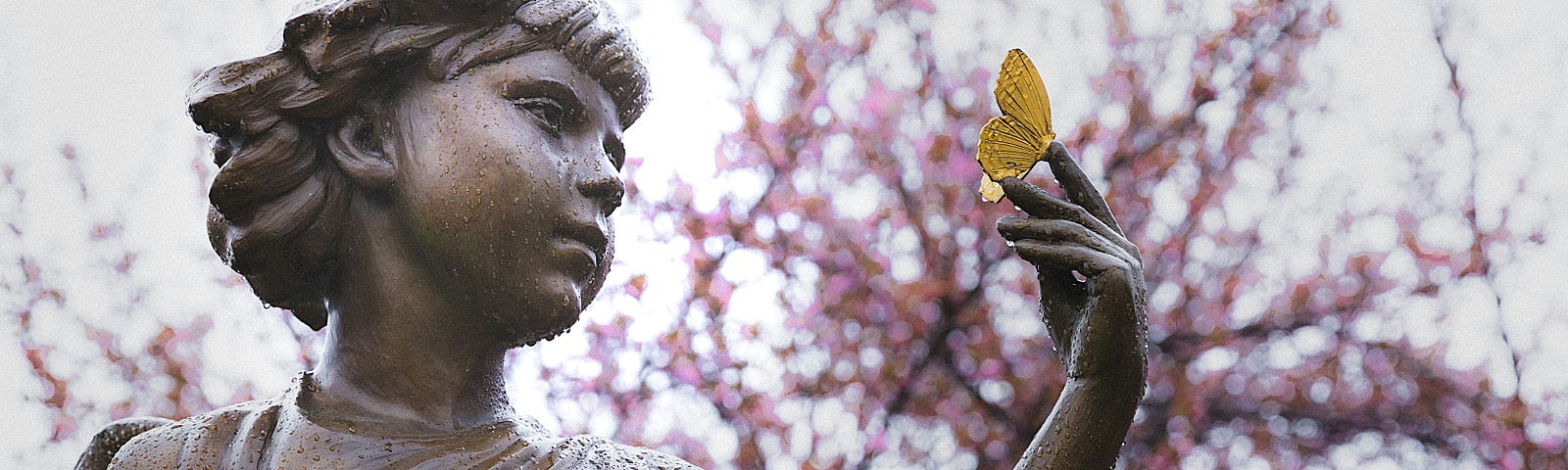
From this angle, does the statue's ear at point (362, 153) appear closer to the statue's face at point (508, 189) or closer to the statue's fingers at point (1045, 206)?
the statue's face at point (508, 189)

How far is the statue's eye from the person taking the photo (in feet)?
8.57

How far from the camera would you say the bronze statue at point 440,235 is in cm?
250

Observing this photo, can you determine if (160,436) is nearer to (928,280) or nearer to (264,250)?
(264,250)

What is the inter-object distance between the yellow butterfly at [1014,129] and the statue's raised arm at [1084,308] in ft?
0.12

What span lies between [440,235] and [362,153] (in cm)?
21

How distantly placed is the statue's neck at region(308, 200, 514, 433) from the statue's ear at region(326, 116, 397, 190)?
0.31ft

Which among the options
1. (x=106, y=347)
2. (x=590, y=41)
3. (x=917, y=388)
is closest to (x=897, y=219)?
(x=917, y=388)

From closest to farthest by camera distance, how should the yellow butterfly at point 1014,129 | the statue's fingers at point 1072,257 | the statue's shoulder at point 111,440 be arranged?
the statue's fingers at point 1072,257 → the yellow butterfly at point 1014,129 → the statue's shoulder at point 111,440

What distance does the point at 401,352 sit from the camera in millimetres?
2611

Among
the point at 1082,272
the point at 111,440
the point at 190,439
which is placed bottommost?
the point at 111,440

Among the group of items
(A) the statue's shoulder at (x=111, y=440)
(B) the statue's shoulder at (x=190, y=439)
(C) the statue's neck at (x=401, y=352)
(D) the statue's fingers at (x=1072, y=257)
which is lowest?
(A) the statue's shoulder at (x=111, y=440)

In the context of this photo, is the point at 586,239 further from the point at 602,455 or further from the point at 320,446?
the point at 320,446

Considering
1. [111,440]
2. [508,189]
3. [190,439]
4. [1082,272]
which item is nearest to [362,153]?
[508,189]

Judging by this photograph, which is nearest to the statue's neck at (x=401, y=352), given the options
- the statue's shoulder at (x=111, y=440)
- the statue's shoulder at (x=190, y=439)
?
the statue's shoulder at (x=190, y=439)
